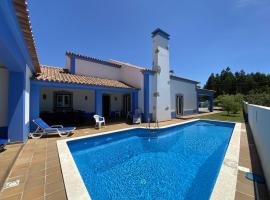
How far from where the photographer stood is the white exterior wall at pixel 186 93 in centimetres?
1922

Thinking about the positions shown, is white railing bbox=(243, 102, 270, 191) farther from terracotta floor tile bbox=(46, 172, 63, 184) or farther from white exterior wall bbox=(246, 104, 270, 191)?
terracotta floor tile bbox=(46, 172, 63, 184)

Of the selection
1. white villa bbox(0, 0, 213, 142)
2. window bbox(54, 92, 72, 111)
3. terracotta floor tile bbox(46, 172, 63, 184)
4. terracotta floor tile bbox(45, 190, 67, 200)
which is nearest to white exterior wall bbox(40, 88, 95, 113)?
white villa bbox(0, 0, 213, 142)

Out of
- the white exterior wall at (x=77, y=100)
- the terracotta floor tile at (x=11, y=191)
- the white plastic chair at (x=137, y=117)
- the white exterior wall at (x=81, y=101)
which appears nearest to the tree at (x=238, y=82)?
the white exterior wall at (x=81, y=101)

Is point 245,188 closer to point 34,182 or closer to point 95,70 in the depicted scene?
point 34,182

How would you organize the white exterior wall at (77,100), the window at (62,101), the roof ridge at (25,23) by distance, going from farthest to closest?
the window at (62,101)
the white exterior wall at (77,100)
the roof ridge at (25,23)

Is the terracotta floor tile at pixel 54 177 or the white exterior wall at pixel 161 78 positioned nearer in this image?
the terracotta floor tile at pixel 54 177

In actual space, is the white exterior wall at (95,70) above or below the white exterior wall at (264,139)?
above

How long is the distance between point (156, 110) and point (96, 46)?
10915 millimetres

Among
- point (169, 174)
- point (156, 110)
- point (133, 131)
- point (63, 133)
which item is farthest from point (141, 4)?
point (169, 174)

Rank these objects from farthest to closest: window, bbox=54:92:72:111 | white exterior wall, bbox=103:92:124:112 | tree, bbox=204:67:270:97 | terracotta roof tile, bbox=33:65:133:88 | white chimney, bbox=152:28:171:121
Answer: tree, bbox=204:67:270:97 → white exterior wall, bbox=103:92:124:112 → white chimney, bbox=152:28:171:121 → window, bbox=54:92:72:111 → terracotta roof tile, bbox=33:65:133:88

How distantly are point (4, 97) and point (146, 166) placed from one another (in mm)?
7591

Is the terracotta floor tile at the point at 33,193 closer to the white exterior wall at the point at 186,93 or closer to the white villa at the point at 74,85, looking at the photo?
the white villa at the point at 74,85

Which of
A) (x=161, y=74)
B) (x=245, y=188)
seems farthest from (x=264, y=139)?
(x=161, y=74)

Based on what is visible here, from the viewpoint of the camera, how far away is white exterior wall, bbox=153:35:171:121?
50.8 ft
